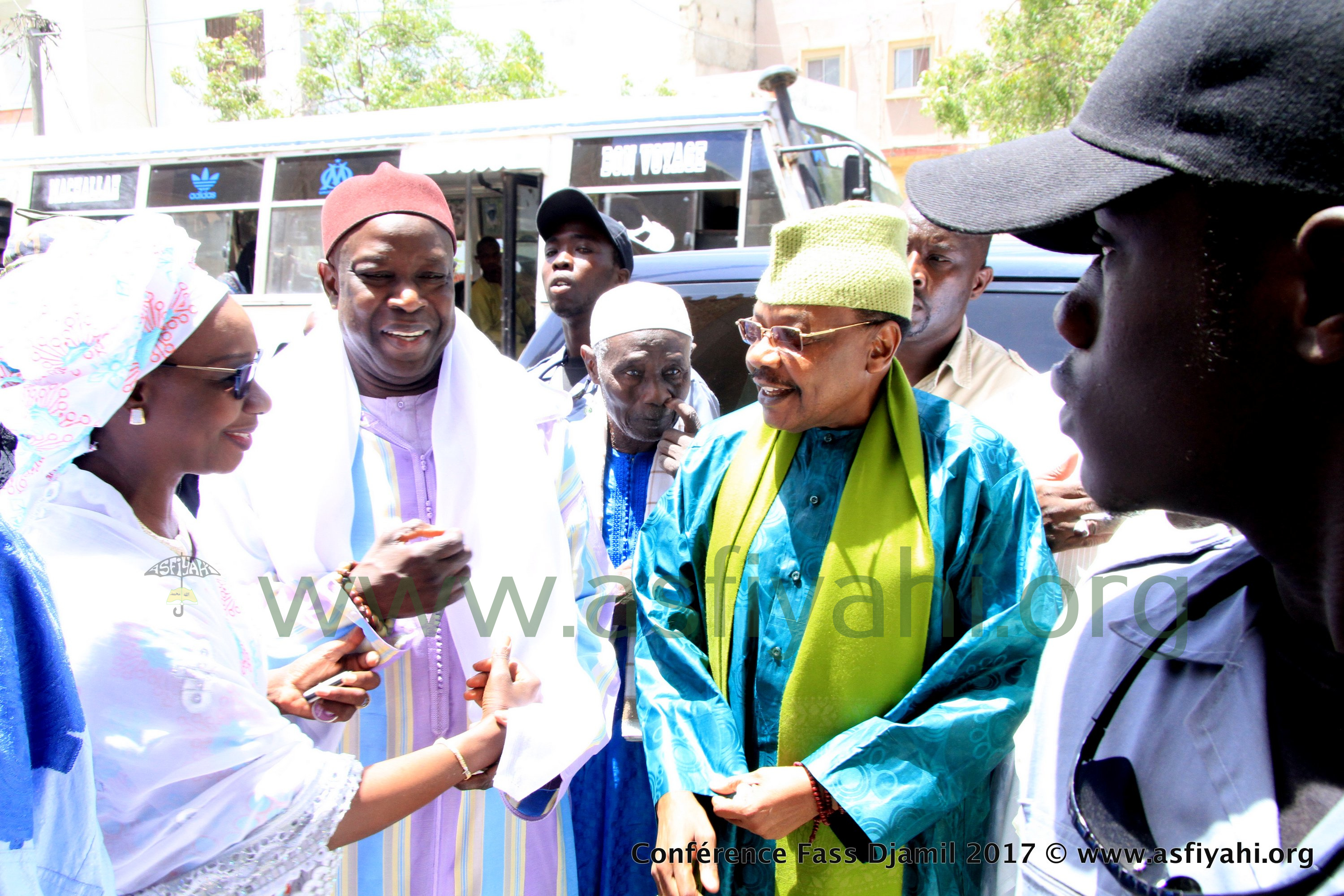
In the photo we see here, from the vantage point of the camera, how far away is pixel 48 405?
1465 mm

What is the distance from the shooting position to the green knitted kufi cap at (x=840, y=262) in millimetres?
1926

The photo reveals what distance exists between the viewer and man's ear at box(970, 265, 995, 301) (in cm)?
291

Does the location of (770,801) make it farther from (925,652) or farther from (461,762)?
(461,762)

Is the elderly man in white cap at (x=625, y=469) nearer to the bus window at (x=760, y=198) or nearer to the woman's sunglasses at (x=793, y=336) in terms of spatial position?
the woman's sunglasses at (x=793, y=336)

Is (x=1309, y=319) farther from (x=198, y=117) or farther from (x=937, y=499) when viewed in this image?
(x=198, y=117)

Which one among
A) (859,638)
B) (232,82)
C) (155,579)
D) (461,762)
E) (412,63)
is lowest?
(461,762)

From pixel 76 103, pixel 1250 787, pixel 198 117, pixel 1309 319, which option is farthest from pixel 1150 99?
pixel 76 103

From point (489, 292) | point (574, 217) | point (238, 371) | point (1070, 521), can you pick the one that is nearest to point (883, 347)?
point (1070, 521)

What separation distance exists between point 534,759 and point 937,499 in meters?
1.01

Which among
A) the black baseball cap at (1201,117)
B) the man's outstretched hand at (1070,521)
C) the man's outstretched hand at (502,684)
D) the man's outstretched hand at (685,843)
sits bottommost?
the man's outstretched hand at (685,843)

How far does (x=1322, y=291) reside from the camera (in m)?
0.89

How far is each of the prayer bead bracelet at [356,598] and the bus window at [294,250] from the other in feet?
26.1

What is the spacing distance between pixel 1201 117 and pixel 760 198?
6850 millimetres

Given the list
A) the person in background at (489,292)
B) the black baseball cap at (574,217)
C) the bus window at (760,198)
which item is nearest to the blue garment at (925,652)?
the black baseball cap at (574,217)
